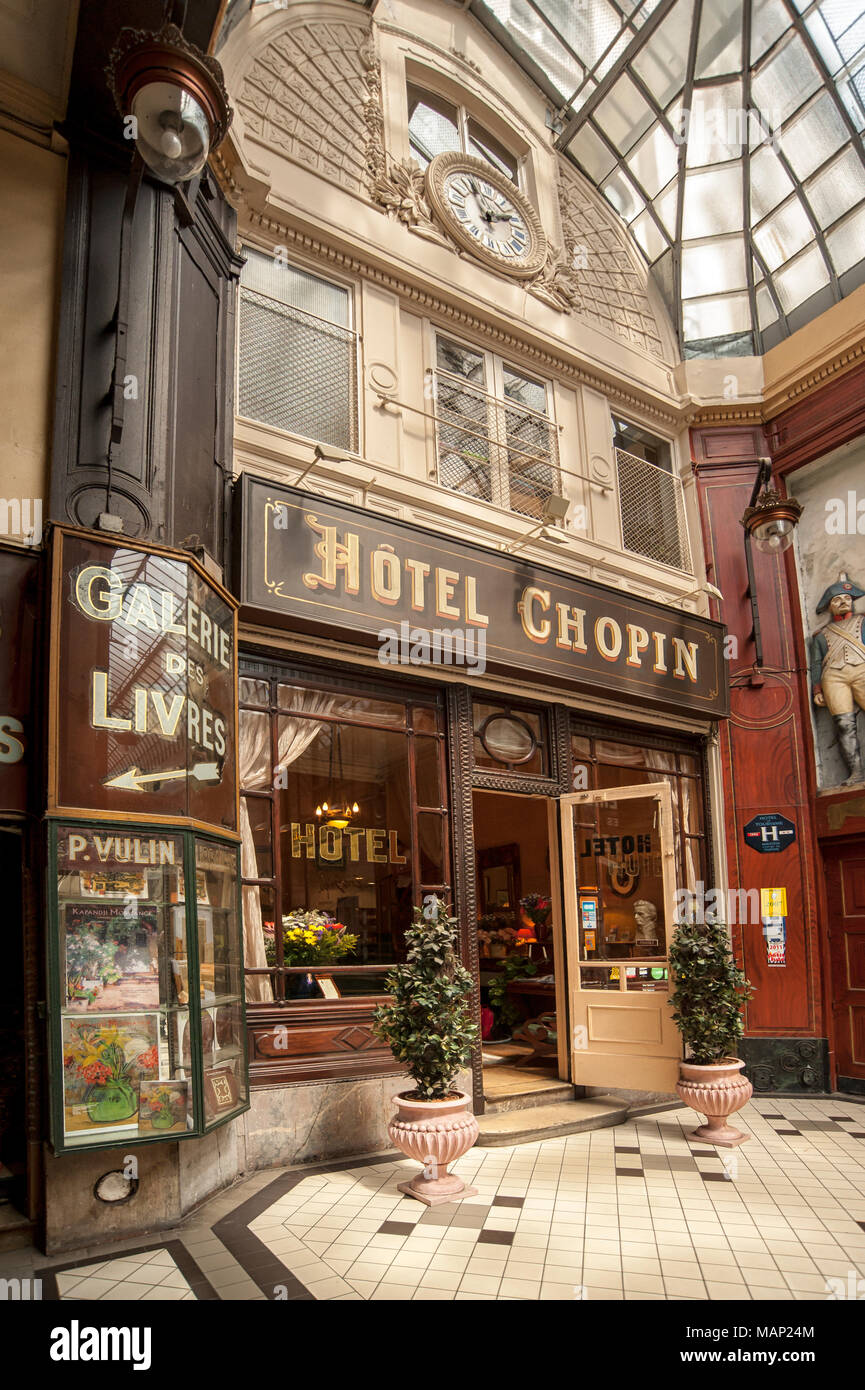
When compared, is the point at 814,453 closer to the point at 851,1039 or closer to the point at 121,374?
the point at 851,1039

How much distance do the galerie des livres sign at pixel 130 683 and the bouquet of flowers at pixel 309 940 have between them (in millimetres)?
1400

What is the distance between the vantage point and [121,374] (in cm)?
525

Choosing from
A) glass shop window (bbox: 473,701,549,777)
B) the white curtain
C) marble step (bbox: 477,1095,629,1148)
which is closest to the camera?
the white curtain

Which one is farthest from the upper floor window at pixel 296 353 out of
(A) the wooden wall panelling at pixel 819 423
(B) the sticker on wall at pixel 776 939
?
(B) the sticker on wall at pixel 776 939

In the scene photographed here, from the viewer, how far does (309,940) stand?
6.40 m

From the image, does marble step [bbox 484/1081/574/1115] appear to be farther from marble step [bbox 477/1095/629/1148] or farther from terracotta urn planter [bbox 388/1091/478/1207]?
terracotta urn planter [bbox 388/1091/478/1207]

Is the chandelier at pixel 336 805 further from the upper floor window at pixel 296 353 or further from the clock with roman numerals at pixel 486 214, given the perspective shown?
the clock with roman numerals at pixel 486 214

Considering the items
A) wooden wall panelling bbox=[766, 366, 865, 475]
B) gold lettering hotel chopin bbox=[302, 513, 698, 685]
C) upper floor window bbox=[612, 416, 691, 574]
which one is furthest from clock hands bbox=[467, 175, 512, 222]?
gold lettering hotel chopin bbox=[302, 513, 698, 685]

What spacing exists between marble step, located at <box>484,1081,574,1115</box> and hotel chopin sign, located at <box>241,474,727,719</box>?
11.8 ft

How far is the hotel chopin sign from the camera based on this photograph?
625 centimetres

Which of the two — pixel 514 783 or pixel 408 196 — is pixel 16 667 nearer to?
pixel 514 783

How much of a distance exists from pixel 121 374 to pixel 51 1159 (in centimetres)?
440

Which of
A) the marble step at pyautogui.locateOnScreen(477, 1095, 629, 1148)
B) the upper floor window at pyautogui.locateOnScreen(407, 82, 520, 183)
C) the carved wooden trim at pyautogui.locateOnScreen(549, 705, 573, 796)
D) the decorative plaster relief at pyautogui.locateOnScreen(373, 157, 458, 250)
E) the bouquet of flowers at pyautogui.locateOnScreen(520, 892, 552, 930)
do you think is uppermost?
the upper floor window at pyautogui.locateOnScreen(407, 82, 520, 183)
